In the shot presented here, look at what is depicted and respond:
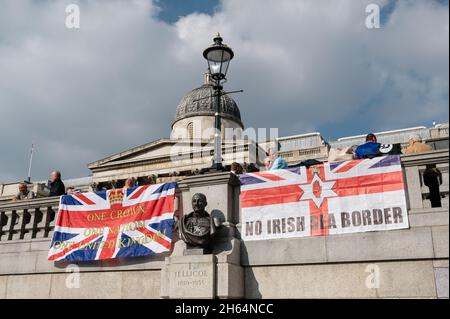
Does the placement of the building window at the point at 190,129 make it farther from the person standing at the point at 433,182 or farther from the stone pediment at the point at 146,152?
the person standing at the point at 433,182

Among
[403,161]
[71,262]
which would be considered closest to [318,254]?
[403,161]

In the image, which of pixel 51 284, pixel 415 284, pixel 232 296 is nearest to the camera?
pixel 415 284

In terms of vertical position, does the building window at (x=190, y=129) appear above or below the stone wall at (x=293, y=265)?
above

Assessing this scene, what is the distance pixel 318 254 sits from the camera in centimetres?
846

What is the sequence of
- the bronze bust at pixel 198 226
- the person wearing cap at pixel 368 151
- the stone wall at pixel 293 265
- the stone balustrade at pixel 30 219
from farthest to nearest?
the stone balustrade at pixel 30 219
the person wearing cap at pixel 368 151
the bronze bust at pixel 198 226
the stone wall at pixel 293 265

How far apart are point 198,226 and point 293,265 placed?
192cm

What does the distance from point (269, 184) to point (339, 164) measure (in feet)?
4.74

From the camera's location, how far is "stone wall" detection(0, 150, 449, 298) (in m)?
7.80

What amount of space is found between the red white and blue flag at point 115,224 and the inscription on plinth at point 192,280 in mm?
963

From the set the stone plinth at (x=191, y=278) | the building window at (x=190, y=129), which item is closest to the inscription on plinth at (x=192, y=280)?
the stone plinth at (x=191, y=278)

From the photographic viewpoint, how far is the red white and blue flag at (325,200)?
8367 mm

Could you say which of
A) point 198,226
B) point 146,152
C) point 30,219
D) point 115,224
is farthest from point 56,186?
point 146,152

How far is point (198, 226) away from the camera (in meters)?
8.80
